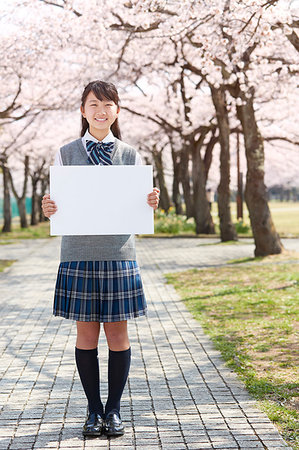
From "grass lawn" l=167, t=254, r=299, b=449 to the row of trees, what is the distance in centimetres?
298

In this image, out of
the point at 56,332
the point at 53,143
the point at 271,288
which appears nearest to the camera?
the point at 56,332

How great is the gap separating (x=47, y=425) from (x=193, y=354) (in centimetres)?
216

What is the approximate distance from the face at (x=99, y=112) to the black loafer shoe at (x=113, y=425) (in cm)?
165

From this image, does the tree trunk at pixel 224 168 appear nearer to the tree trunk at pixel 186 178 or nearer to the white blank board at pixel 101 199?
the tree trunk at pixel 186 178

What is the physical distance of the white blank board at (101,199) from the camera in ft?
11.6

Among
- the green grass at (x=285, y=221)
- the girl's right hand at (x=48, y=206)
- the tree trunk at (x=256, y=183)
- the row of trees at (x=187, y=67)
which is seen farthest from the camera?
the green grass at (x=285, y=221)

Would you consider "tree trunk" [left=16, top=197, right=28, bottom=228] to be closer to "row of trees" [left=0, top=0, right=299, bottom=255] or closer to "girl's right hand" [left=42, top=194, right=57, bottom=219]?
"row of trees" [left=0, top=0, right=299, bottom=255]

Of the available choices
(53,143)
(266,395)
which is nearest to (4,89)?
(266,395)

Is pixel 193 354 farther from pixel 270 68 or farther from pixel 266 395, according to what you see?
pixel 270 68

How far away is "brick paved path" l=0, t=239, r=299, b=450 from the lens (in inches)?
141

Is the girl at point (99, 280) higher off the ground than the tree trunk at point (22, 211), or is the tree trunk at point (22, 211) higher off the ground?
the girl at point (99, 280)

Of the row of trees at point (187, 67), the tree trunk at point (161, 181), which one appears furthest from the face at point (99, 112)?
the tree trunk at point (161, 181)

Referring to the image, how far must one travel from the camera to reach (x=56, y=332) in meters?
6.95

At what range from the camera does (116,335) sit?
3715 millimetres
